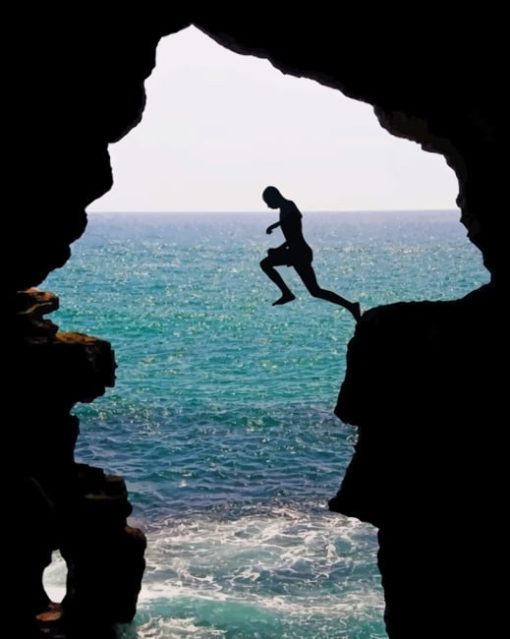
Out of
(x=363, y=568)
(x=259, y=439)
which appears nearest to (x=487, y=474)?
(x=363, y=568)

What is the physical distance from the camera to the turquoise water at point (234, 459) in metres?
17.5

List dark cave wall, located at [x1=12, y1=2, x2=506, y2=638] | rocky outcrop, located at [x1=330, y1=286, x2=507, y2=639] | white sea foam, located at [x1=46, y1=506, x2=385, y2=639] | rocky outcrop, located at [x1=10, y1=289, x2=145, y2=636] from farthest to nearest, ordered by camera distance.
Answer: white sea foam, located at [x1=46, y1=506, x2=385, y2=639], rocky outcrop, located at [x1=10, y1=289, x2=145, y2=636], dark cave wall, located at [x1=12, y1=2, x2=506, y2=638], rocky outcrop, located at [x1=330, y1=286, x2=507, y2=639]

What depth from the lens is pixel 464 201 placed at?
43.0ft

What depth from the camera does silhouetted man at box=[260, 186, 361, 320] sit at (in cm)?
1429

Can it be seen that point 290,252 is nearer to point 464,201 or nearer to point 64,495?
point 464,201

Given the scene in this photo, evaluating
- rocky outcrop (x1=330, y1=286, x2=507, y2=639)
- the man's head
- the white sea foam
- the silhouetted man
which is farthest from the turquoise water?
the man's head

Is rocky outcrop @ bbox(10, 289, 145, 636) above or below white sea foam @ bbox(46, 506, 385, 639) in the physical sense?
above

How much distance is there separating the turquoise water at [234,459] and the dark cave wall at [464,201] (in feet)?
19.3

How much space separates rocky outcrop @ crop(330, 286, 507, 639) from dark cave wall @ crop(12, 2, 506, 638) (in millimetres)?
21

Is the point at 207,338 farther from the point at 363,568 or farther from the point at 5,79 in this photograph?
the point at 5,79

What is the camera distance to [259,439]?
29.7 metres

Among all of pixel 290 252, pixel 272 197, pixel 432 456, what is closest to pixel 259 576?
pixel 290 252

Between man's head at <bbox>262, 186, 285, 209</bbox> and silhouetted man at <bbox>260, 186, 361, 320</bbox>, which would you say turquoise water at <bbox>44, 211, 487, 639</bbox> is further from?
man's head at <bbox>262, 186, 285, 209</bbox>

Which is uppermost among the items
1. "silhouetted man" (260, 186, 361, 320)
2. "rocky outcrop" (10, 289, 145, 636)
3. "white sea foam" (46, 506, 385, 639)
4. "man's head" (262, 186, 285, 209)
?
"man's head" (262, 186, 285, 209)
